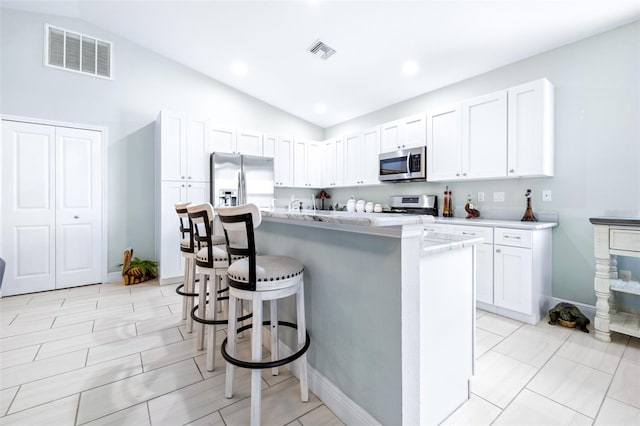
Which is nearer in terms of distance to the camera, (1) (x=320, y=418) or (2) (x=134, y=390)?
(1) (x=320, y=418)

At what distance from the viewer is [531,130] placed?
9.20 ft

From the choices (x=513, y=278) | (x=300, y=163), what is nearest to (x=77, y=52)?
(x=300, y=163)

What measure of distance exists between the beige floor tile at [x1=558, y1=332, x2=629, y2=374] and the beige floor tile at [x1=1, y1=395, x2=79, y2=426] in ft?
10.2

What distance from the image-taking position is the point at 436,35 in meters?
2.93

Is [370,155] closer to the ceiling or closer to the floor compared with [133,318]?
closer to the ceiling

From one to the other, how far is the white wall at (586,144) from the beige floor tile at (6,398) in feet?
14.3

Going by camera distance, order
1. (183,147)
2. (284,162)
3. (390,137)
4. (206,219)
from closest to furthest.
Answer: (206,219)
(183,147)
(390,137)
(284,162)

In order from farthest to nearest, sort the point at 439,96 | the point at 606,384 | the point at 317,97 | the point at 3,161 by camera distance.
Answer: the point at 317,97 → the point at 439,96 → the point at 3,161 → the point at 606,384

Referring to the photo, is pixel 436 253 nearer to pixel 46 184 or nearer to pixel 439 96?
pixel 439 96

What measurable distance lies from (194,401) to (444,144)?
3.54 meters

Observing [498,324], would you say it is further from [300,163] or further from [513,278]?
[300,163]

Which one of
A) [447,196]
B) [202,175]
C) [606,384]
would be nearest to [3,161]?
[202,175]

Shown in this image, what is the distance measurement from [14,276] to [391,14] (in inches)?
206

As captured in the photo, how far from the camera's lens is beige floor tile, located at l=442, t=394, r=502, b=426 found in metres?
1.41
